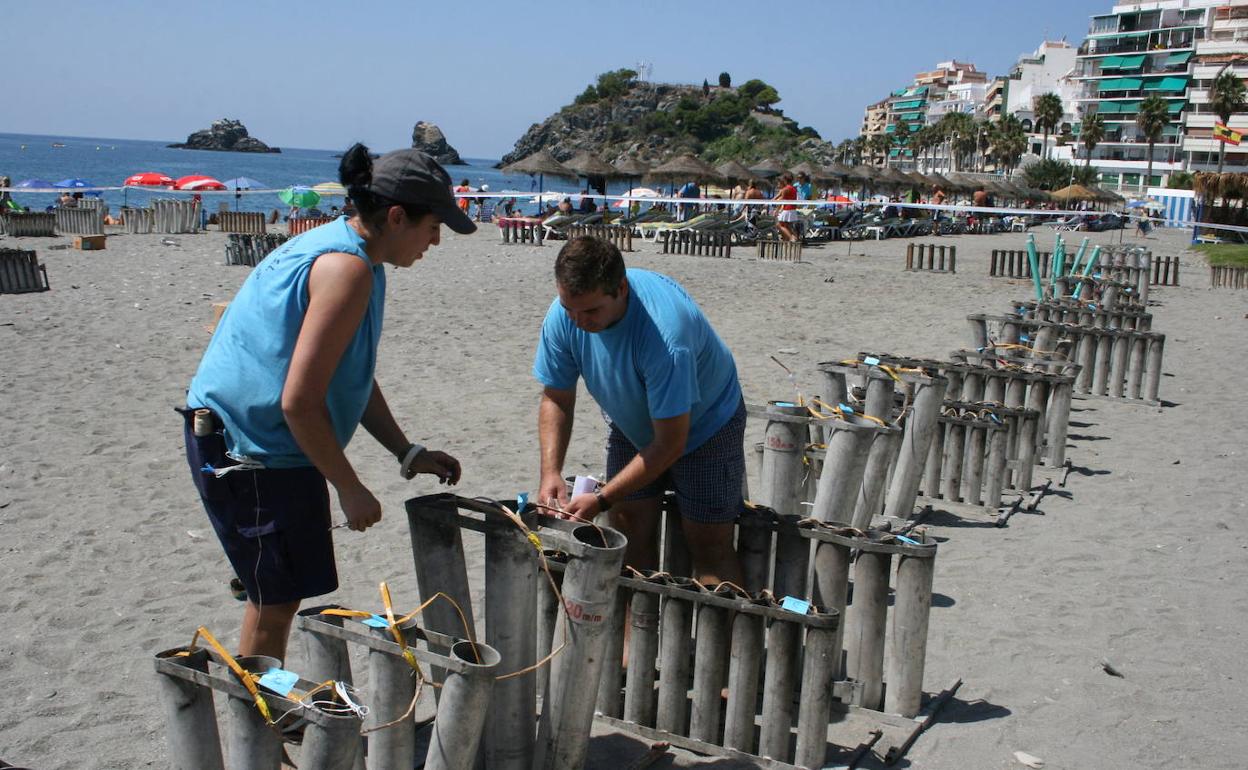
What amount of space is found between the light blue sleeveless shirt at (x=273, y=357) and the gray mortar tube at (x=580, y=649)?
0.72 metres

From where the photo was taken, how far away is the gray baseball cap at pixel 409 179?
2598 mm

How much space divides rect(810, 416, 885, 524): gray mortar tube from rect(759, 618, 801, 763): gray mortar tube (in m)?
0.84

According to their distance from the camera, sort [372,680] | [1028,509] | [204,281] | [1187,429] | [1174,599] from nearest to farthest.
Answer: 1. [372,680]
2. [1174,599]
3. [1028,509]
4. [1187,429]
5. [204,281]

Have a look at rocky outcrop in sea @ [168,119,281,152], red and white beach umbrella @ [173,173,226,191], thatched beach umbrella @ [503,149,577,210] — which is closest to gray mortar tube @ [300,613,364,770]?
thatched beach umbrella @ [503,149,577,210]

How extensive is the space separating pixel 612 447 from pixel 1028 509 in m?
3.89

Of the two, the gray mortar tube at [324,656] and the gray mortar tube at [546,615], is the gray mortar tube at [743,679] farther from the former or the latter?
the gray mortar tube at [324,656]

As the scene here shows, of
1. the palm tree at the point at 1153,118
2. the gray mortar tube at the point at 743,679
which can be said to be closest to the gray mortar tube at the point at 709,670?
the gray mortar tube at the point at 743,679

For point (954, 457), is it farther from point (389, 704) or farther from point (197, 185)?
point (197, 185)

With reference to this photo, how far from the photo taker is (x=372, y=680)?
2.54m

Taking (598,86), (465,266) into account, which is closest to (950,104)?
(598,86)

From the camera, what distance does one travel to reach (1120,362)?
993cm

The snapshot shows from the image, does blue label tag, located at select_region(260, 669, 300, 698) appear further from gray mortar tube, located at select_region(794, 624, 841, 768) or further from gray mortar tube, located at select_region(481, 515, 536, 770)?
gray mortar tube, located at select_region(794, 624, 841, 768)

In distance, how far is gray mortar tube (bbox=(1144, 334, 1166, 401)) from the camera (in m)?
9.74

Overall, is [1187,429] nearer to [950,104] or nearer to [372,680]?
[372,680]
